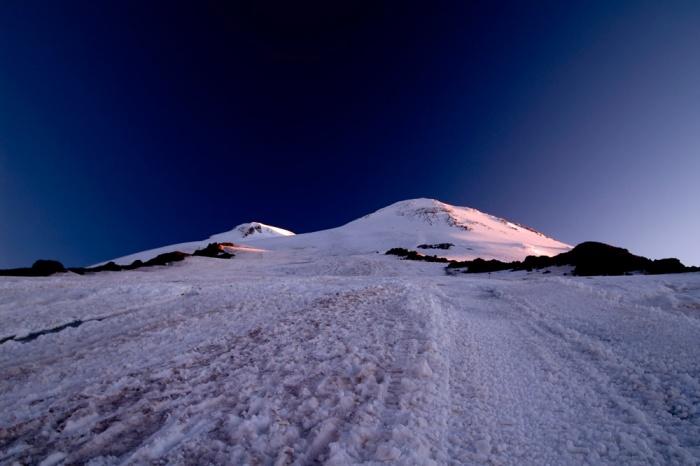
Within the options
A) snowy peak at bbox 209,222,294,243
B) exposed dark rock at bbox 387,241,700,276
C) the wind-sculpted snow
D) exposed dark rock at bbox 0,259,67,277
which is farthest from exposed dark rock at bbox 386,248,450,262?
snowy peak at bbox 209,222,294,243

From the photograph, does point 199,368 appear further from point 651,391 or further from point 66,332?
point 651,391

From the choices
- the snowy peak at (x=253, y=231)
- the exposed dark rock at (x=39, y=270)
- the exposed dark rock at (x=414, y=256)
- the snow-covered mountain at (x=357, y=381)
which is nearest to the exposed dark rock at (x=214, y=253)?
the exposed dark rock at (x=39, y=270)

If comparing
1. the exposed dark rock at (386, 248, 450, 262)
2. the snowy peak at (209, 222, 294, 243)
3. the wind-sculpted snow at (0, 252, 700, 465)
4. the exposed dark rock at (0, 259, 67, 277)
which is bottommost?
the wind-sculpted snow at (0, 252, 700, 465)

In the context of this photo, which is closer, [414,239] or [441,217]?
[414,239]

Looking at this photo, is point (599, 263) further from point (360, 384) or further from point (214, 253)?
point (214, 253)

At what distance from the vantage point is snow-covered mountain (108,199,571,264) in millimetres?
35875

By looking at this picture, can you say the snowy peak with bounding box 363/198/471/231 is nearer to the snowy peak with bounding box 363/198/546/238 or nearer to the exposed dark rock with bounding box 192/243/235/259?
the snowy peak with bounding box 363/198/546/238

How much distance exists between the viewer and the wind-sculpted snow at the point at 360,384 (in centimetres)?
241

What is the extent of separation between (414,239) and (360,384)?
44.5m

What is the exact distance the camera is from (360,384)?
329 centimetres

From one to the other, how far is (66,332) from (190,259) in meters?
16.7

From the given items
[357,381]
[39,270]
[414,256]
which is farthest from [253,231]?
[357,381]

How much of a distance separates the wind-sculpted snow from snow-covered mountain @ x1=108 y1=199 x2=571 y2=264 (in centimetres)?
2606

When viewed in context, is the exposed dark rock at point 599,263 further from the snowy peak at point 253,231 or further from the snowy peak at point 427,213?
the snowy peak at point 253,231
